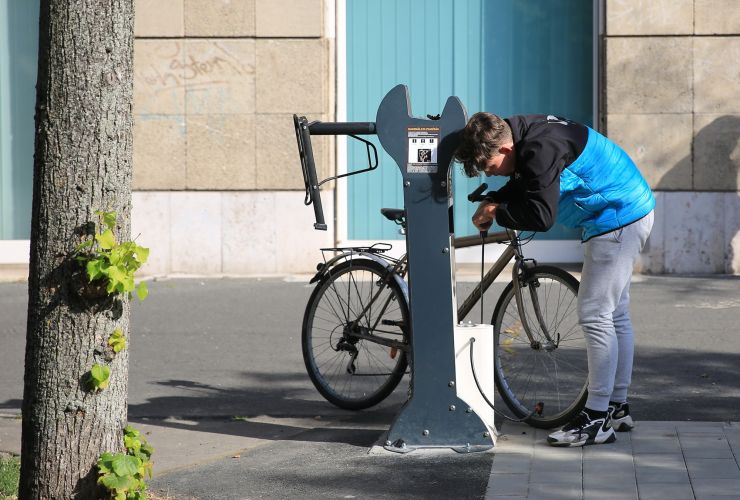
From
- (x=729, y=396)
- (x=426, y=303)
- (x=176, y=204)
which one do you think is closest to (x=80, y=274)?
(x=426, y=303)

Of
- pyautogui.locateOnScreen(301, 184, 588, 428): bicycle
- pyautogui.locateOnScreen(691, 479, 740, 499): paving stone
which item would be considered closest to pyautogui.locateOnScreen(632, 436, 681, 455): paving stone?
pyautogui.locateOnScreen(301, 184, 588, 428): bicycle

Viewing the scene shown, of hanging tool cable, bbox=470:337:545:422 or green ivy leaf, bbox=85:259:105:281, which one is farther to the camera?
hanging tool cable, bbox=470:337:545:422

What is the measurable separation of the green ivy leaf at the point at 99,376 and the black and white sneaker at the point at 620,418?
2.51m

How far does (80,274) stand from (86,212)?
0.23 meters

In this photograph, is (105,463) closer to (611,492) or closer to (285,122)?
(611,492)

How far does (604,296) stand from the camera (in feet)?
18.4

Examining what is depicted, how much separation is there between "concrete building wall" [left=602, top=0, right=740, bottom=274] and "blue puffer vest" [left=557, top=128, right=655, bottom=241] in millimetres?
5622

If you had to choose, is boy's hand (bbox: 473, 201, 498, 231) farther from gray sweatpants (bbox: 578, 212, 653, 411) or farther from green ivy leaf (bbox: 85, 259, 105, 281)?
green ivy leaf (bbox: 85, 259, 105, 281)

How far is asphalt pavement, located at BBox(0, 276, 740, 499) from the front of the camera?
532 centimetres

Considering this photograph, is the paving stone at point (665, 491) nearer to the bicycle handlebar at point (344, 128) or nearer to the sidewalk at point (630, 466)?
the sidewalk at point (630, 466)

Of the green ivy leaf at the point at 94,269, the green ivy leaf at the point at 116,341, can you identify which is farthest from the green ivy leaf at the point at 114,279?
the green ivy leaf at the point at 116,341

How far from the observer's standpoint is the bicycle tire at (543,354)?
235 inches

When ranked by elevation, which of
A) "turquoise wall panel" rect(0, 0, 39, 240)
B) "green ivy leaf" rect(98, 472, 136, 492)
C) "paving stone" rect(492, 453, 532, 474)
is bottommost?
"paving stone" rect(492, 453, 532, 474)

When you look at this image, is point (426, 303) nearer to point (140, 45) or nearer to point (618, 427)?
point (618, 427)
